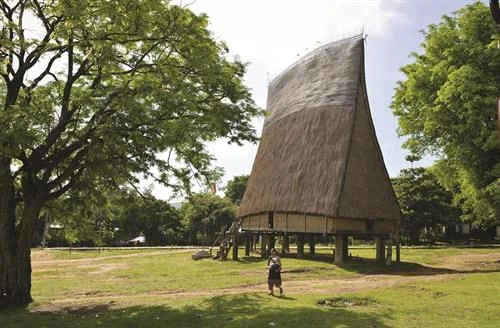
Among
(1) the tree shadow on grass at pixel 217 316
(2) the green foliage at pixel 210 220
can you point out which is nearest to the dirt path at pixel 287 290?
(1) the tree shadow on grass at pixel 217 316

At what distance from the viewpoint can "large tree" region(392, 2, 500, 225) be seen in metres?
26.1

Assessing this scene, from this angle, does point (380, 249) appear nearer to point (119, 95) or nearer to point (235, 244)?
point (235, 244)

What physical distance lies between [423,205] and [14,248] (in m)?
47.8

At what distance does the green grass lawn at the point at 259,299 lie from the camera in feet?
44.9

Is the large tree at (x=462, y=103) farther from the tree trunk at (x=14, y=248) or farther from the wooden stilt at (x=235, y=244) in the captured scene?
the tree trunk at (x=14, y=248)

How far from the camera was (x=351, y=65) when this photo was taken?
116ft

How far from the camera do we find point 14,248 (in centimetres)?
1858

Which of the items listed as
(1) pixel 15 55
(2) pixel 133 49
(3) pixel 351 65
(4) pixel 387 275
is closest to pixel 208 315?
(2) pixel 133 49

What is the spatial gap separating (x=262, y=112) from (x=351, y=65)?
57.2ft

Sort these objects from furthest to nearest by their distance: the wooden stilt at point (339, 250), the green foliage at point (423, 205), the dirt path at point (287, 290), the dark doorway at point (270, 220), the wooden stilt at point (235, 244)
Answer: the green foliage at point (423, 205), the wooden stilt at point (235, 244), the dark doorway at point (270, 220), the wooden stilt at point (339, 250), the dirt path at point (287, 290)

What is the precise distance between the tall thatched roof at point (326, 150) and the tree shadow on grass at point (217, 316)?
15.2 meters

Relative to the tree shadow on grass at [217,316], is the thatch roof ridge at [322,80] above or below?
above

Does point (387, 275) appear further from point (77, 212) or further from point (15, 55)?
point (15, 55)

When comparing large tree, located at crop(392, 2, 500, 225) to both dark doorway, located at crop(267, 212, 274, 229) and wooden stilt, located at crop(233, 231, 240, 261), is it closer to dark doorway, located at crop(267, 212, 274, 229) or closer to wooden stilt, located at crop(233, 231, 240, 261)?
dark doorway, located at crop(267, 212, 274, 229)
